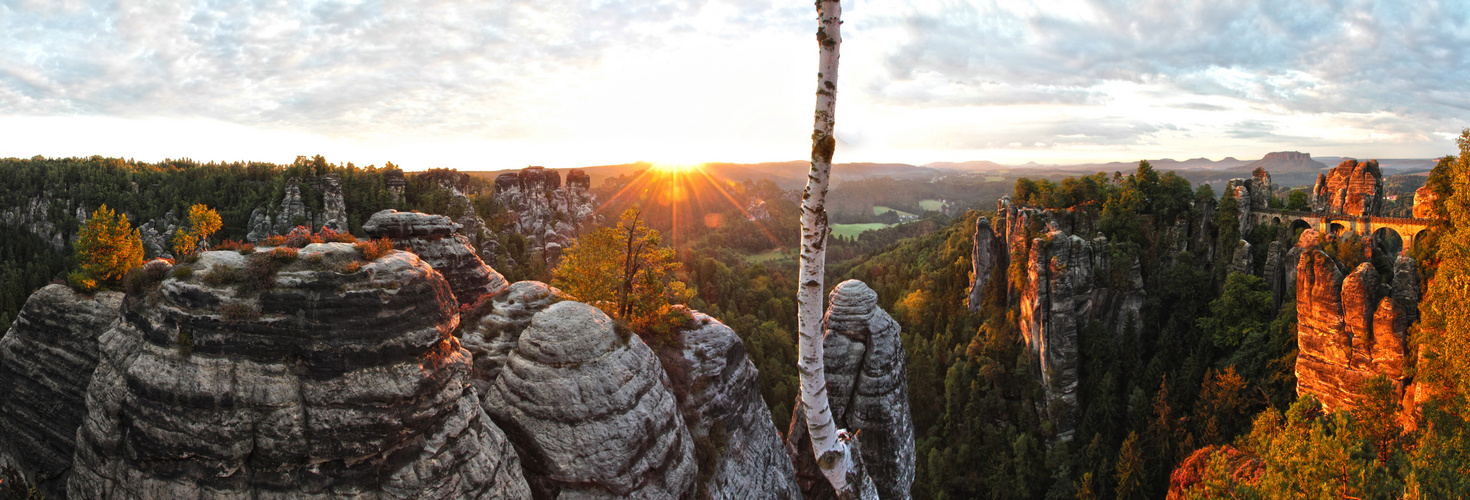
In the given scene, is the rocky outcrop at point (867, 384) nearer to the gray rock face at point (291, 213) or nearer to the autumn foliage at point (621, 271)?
the autumn foliage at point (621, 271)

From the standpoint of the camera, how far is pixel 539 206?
92125 mm

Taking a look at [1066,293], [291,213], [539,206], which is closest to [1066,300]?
[1066,293]

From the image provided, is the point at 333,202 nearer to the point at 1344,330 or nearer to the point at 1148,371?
the point at 1148,371

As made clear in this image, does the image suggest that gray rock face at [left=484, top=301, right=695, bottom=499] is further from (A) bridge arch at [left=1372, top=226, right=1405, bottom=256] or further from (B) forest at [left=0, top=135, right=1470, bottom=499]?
(A) bridge arch at [left=1372, top=226, right=1405, bottom=256]

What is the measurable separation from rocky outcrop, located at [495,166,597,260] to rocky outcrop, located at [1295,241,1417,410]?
7800 centimetres

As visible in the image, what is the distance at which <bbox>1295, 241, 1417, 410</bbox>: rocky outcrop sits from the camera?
2473 cm

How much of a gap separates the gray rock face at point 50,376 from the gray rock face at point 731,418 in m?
16.0

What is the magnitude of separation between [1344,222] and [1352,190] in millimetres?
5335

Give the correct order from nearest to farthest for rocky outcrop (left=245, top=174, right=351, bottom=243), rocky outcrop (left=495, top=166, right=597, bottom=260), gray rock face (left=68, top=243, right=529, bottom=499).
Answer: gray rock face (left=68, top=243, right=529, bottom=499) → rocky outcrop (left=245, top=174, right=351, bottom=243) → rocky outcrop (left=495, top=166, right=597, bottom=260)

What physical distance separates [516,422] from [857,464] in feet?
32.1

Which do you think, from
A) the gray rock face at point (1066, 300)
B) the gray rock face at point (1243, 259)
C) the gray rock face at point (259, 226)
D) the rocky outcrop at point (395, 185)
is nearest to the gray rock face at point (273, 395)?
the gray rock face at point (1066, 300)

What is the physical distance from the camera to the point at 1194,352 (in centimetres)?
4253

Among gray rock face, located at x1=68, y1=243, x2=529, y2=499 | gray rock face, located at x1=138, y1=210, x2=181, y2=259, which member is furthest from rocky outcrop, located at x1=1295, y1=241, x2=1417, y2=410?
gray rock face, located at x1=138, y1=210, x2=181, y2=259

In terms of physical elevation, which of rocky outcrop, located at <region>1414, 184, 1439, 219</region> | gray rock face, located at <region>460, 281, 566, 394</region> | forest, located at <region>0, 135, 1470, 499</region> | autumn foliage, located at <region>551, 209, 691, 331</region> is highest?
rocky outcrop, located at <region>1414, 184, 1439, 219</region>
